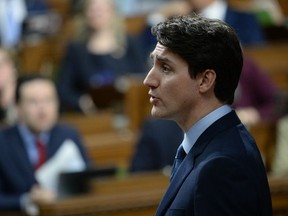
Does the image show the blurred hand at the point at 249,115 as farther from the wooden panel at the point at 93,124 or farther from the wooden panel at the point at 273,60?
the wooden panel at the point at 273,60

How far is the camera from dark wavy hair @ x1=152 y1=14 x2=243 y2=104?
1.95 m

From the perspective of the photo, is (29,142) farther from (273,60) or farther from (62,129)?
(273,60)

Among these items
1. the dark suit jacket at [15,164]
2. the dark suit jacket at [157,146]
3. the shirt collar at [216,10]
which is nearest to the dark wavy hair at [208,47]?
the dark suit jacket at [15,164]

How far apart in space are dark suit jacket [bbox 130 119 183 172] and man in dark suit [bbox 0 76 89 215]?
0.27 m

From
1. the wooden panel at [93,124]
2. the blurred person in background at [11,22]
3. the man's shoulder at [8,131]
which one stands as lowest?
the blurred person in background at [11,22]

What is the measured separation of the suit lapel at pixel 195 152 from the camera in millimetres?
1992

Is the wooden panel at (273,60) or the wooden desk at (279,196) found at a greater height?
the wooden desk at (279,196)

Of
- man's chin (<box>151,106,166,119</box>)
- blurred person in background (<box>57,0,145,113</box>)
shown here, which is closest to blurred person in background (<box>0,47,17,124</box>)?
blurred person in background (<box>57,0,145,113</box>)

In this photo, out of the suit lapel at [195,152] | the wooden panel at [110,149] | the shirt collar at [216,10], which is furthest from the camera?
the shirt collar at [216,10]

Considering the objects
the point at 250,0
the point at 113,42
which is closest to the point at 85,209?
the point at 113,42

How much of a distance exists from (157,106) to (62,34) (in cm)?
595

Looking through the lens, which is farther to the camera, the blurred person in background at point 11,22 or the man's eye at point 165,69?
the blurred person in background at point 11,22

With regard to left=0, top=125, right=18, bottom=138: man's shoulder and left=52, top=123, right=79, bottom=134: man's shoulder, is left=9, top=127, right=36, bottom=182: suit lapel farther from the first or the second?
left=52, top=123, right=79, bottom=134: man's shoulder

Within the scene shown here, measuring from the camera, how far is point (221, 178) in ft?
6.19
